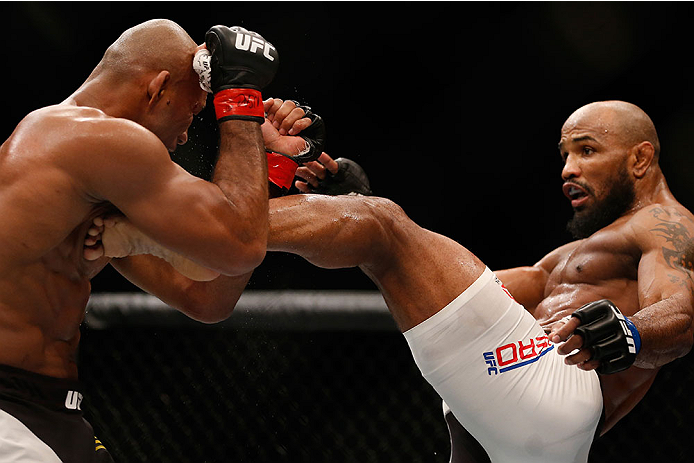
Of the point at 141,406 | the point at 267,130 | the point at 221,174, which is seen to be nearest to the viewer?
the point at 221,174

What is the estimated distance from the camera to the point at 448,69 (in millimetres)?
4527

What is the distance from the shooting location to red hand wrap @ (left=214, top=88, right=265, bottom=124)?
1.37 meters

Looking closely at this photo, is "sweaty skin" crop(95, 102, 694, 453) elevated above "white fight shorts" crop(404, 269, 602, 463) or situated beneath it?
elevated above

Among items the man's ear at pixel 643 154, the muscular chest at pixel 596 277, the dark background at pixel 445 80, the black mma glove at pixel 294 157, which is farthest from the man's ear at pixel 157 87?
the dark background at pixel 445 80

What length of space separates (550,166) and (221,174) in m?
3.27

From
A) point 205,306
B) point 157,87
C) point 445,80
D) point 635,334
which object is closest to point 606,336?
point 635,334

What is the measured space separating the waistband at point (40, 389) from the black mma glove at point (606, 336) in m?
0.99

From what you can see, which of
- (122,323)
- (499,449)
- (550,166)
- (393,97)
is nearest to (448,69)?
(393,97)

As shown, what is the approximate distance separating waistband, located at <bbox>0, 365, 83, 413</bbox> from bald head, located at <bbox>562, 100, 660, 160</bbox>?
1650mm

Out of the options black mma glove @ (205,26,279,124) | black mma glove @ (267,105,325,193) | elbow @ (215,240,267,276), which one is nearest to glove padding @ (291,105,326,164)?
black mma glove @ (267,105,325,193)

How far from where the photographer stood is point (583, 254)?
2121 millimetres

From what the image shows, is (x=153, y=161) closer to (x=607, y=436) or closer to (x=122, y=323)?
(x=122, y=323)

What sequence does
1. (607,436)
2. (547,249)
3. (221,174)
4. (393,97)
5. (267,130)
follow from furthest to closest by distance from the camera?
(393,97) < (547,249) < (607,436) < (267,130) < (221,174)

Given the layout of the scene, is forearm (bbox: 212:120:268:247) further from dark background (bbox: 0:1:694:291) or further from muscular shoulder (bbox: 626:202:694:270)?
dark background (bbox: 0:1:694:291)
